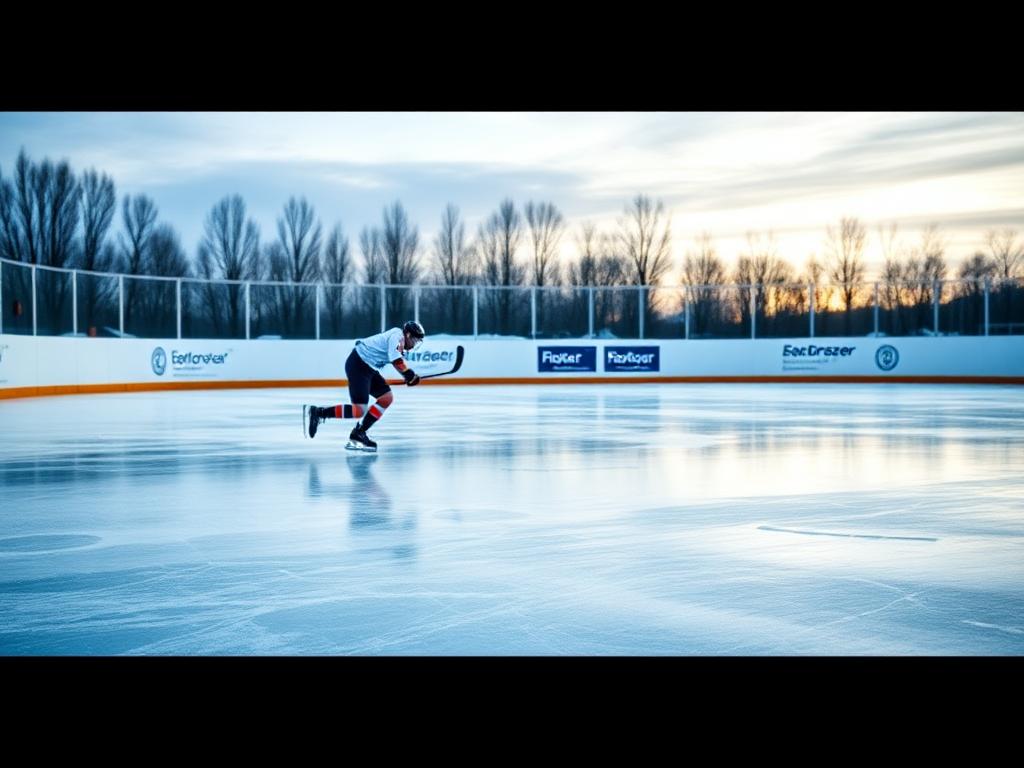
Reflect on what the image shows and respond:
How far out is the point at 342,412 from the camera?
435 inches

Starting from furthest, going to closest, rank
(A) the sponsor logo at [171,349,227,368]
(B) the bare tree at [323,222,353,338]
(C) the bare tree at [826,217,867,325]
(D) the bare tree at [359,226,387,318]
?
(C) the bare tree at [826,217,867,325] → (B) the bare tree at [323,222,353,338] → (D) the bare tree at [359,226,387,318] → (A) the sponsor logo at [171,349,227,368]

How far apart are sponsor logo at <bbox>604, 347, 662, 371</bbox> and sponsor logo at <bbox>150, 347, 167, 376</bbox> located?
518 inches

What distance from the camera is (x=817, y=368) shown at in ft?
105

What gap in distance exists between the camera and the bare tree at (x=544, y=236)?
5312 centimetres

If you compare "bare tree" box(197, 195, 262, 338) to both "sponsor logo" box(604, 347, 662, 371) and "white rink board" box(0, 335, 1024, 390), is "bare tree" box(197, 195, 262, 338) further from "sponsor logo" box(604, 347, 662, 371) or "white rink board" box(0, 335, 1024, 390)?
"sponsor logo" box(604, 347, 662, 371)

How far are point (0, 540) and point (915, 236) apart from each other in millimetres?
55953

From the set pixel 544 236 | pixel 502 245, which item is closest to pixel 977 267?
pixel 544 236

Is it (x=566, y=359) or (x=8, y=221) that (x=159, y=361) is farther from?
(x=8, y=221)

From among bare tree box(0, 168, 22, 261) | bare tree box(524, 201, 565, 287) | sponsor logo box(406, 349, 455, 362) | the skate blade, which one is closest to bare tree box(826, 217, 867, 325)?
bare tree box(524, 201, 565, 287)

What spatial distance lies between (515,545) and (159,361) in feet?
72.9

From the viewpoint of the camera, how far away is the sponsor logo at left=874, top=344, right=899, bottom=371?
30875 millimetres
